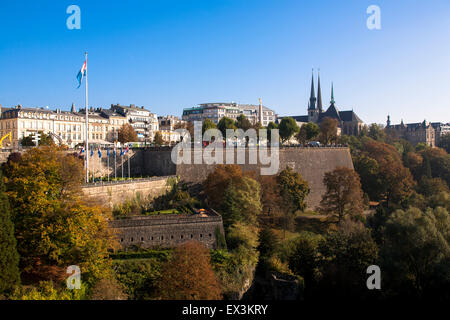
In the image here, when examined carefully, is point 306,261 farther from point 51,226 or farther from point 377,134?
point 377,134

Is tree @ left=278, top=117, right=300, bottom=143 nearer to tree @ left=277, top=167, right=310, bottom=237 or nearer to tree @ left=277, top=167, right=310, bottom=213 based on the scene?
tree @ left=277, top=167, right=310, bottom=237

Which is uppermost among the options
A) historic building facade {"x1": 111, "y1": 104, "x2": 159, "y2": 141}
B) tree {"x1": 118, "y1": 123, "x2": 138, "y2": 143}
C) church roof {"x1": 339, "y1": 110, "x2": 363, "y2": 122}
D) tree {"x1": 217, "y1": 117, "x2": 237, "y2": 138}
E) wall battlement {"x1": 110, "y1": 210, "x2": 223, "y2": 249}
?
church roof {"x1": 339, "y1": 110, "x2": 363, "y2": 122}

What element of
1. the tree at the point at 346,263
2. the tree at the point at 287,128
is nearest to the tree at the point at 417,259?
the tree at the point at 346,263

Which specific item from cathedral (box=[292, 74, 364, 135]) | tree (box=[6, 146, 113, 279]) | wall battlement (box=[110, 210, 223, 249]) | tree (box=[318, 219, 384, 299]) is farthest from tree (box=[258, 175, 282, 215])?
cathedral (box=[292, 74, 364, 135])

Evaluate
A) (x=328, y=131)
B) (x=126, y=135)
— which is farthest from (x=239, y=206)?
(x=328, y=131)

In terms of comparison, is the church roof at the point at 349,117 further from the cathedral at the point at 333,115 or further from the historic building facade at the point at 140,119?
the historic building facade at the point at 140,119

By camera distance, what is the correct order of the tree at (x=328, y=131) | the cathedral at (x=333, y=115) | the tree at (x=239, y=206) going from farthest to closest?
the cathedral at (x=333, y=115) < the tree at (x=328, y=131) < the tree at (x=239, y=206)
